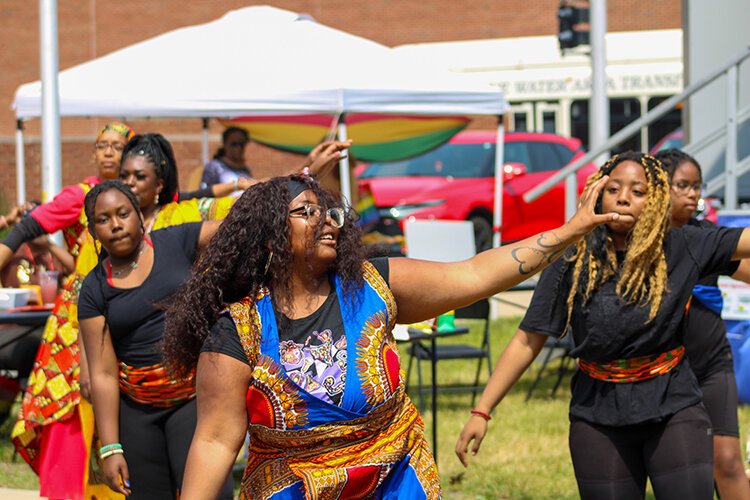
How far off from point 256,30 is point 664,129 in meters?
12.3

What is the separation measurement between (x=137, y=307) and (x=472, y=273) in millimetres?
1570

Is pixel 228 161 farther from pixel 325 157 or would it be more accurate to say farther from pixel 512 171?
pixel 325 157

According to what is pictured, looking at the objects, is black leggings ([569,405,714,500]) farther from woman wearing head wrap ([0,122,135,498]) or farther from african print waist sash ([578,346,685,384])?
woman wearing head wrap ([0,122,135,498])

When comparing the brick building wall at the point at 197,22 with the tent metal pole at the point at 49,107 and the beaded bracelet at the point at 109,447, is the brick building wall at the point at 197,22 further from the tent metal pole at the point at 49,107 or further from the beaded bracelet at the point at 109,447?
the beaded bracelet at the point at 109,447

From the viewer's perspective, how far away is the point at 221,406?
309 cm

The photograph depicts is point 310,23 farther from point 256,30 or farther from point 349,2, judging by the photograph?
point 349,2

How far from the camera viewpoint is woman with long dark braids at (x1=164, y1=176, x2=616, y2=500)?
3.06m

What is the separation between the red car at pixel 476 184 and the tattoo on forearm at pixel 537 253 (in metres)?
11.7

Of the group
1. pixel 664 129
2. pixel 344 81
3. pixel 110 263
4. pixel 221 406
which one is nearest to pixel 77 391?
pixel 110 263

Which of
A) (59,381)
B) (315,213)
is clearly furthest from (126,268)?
(315,213)

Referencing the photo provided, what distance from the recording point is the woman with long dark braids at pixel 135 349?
4.35m

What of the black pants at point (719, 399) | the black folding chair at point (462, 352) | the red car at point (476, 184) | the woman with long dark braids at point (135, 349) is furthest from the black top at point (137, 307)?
the red car at point (476, 184)

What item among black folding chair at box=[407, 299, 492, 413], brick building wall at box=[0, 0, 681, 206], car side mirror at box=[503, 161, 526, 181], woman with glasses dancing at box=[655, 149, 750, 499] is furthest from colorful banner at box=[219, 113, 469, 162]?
brick building wall at box=[0, 0, 681, 206]

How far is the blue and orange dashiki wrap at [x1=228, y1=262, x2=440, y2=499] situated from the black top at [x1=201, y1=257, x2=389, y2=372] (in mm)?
18
